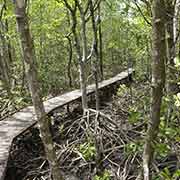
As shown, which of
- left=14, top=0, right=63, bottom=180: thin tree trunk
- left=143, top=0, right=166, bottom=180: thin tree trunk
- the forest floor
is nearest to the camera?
left=143, top=0, right=166, bottom=180: thin tree trunk

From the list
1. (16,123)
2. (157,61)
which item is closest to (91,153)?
(16,123)

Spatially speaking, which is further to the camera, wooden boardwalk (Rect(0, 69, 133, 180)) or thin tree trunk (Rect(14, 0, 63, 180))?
wooden boardwalk (Rect(0, 69, 133, 180))

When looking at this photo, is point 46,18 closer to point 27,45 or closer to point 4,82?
point 4,82

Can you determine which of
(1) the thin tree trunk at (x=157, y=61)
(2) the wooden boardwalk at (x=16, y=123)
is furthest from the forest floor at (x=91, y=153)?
(1) the thin tree trunk at (x=157, y=61)

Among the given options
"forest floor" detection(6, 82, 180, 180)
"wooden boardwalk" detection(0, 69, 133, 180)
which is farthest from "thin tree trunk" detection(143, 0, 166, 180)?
"wooden boardwalk" detection(0, 69, 133, 180)

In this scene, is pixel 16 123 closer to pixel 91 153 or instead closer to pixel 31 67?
pixel 91 153

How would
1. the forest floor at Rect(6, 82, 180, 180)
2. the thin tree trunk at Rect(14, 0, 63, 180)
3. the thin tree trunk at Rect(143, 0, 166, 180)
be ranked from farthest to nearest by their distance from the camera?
the forest floor at Rect(6, 82, 180, 180) < the thin tree trunk at Rect(14, 0, 63, 180) < the thin tree trunk at Rect(143, 0, 166, 180)

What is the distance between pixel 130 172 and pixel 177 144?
0.85 m

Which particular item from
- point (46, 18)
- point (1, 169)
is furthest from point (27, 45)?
point (46, 18)

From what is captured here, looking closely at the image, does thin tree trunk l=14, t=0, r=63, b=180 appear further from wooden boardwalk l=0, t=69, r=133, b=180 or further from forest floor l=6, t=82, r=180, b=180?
forest floor l=6, t=82, r=180, b=180

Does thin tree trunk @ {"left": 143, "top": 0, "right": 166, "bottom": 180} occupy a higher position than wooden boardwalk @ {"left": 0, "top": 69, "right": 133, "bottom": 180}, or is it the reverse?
thin tree trunk @ {"left": 143, "top": 0, "right": 166, "bottom": 180}

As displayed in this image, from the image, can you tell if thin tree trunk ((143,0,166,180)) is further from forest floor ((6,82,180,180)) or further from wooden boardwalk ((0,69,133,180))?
wooden boardwalk ((0,69,133,180))

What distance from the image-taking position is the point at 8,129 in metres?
5.47

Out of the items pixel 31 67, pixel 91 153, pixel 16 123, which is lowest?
pixel 91 153
